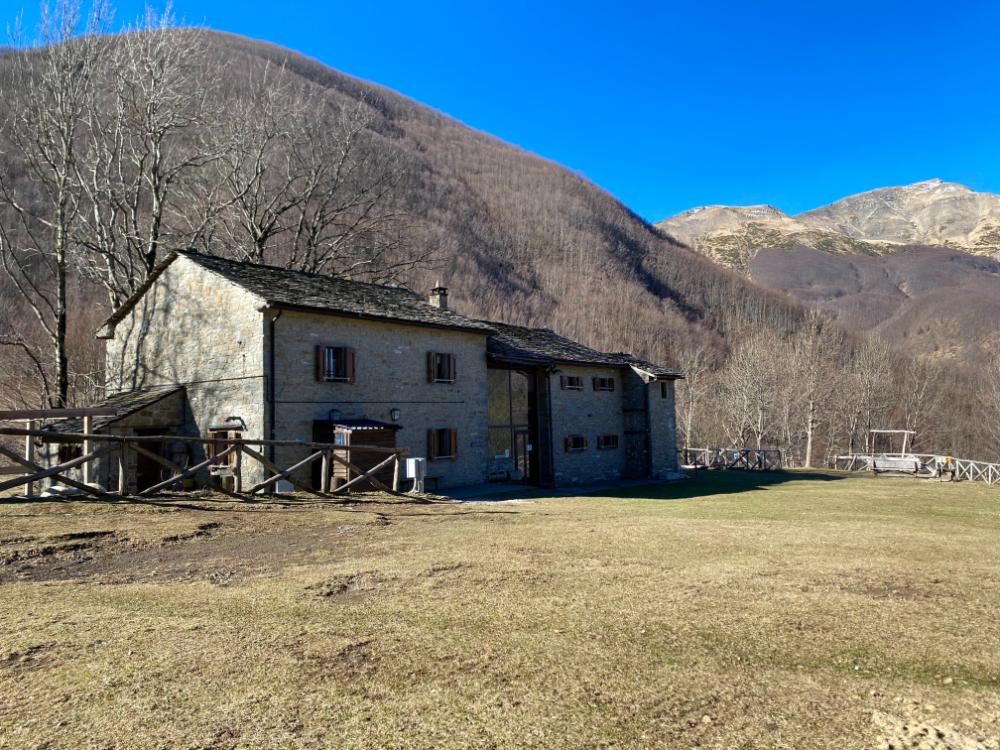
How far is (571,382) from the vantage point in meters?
29.1

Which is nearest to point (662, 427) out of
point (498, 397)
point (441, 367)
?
point (498, 397)

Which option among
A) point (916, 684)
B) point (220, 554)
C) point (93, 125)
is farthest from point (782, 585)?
point (93, 125)

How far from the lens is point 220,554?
9.48m

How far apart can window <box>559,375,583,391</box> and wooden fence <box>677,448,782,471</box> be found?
437 inches

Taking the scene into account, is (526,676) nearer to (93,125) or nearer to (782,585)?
(782,585)

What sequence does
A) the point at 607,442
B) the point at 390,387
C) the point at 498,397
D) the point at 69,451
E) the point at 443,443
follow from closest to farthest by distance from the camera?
the point at 69,451 → the point at 390,387 → the point at 443,443 → the point at 498,397 → the point at 607,442

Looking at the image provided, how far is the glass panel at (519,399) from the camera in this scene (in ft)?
96.6

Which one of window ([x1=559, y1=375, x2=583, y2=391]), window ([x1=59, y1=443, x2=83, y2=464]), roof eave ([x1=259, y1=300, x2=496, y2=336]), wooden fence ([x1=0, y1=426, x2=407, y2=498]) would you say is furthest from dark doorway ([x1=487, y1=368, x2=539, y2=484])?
window ([x1=59, y1=443, x2=83, y2=464])

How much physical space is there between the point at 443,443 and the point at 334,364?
17.2 ft

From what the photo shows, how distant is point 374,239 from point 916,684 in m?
39.1

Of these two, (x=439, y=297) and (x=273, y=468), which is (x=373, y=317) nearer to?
(x=273, y=468)

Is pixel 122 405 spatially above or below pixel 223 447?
above

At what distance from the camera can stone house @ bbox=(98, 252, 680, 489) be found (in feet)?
64.0

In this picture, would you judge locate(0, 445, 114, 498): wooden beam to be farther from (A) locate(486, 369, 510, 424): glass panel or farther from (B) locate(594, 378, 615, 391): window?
(B) locate(594, 378, 615, 391): window
